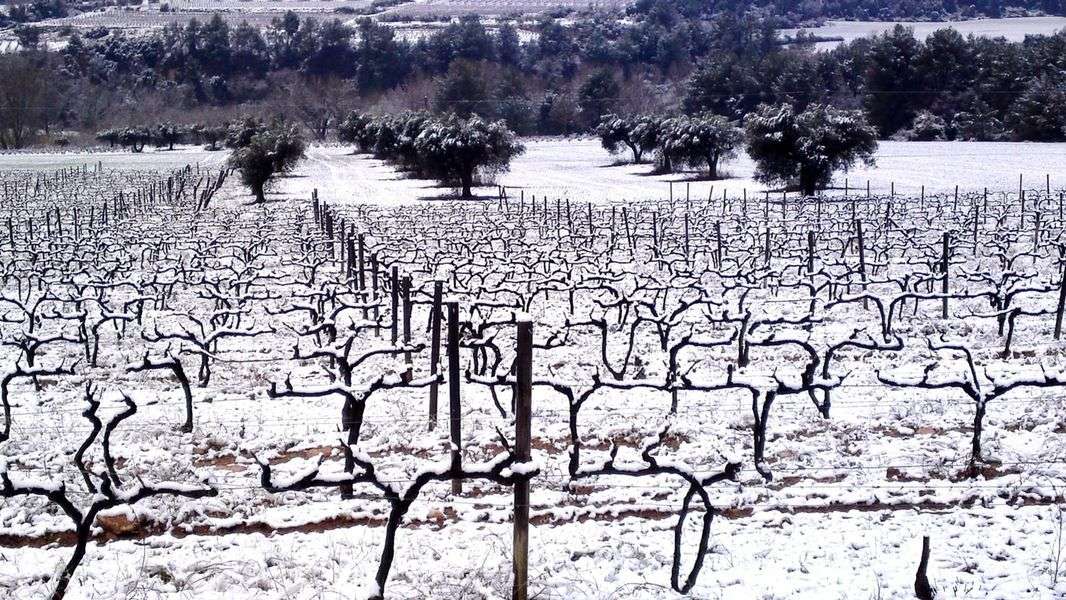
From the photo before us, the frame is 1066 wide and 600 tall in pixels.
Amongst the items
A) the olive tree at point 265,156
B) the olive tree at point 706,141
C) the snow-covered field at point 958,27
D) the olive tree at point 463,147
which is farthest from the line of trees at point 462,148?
the snow-covered field at point 958,27

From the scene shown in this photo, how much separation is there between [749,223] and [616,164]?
33.4 meters

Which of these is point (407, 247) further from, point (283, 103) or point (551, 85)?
point (283, 103)

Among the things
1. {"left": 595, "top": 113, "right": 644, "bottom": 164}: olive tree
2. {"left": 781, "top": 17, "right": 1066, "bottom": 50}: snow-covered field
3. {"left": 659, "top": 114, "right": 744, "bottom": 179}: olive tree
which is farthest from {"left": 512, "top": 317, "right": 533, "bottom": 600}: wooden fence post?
{"left": 781, "top": 17, "right": 1066, "bottom": 50}: snow-covered field

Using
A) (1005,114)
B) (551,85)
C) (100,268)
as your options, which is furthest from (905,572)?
(551,85)

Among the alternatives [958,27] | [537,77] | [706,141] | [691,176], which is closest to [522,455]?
[706,141]

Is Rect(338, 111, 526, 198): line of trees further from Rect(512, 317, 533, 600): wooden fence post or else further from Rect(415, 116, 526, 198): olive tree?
Rect(512, 317, 533, 600): wooden fence post

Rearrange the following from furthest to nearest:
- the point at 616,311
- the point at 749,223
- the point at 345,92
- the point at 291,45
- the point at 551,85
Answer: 1. the point at 291,45
2. the point at 345,92
3. the point at 551,85
4. the point at 749,223
5. the point at 616,311

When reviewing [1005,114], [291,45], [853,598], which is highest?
[291,45]

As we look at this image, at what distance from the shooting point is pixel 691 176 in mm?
47344

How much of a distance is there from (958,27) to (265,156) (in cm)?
15525

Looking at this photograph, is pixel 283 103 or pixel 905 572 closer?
pixel 905 572

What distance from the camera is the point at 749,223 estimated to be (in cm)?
2534

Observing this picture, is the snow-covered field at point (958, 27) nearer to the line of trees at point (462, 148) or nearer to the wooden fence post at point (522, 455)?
the line of trees at point (462, 148)

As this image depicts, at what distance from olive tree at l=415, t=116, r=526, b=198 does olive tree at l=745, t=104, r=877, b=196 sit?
993 centimetres
